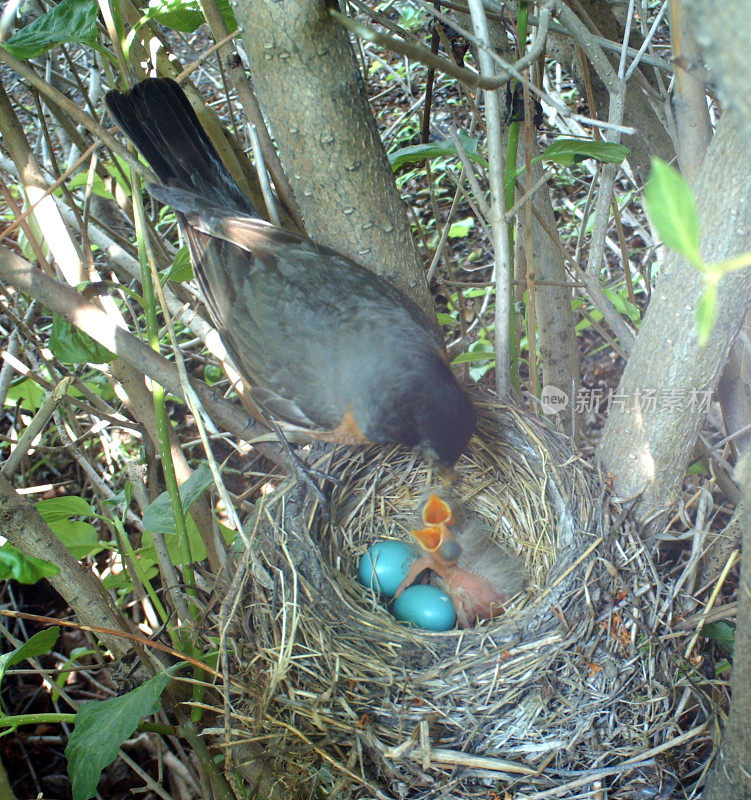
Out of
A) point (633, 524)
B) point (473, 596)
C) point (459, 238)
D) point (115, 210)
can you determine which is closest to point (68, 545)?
point (473, 596)

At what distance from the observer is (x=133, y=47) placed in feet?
7.82

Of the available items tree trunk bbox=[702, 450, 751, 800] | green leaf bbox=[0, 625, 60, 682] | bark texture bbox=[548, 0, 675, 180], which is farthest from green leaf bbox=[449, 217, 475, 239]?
tree trunk bbox=[702, 450, 751, 800]

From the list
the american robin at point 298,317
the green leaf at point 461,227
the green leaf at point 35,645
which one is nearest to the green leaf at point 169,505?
the green leaf at point 35,645

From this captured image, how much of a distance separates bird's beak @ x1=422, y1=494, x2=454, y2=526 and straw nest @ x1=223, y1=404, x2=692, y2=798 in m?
0.31

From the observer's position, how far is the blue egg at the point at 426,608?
A: 2.40 m

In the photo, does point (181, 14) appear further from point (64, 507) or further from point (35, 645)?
point (35, 645)

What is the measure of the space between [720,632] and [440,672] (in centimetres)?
76

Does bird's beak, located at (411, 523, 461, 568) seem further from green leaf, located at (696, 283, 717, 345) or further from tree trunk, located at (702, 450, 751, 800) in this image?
green leaf, located at (696, 283, 717, 345)

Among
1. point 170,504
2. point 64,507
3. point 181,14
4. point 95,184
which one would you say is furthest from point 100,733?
point 95,184

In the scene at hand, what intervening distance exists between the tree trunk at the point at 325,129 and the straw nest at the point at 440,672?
31.1 inches

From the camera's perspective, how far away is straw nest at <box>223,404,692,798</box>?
5.71 ft

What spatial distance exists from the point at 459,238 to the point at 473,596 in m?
2.67

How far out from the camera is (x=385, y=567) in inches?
101

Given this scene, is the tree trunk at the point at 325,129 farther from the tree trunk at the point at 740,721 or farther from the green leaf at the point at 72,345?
the tree trunk at the point at 740,721
